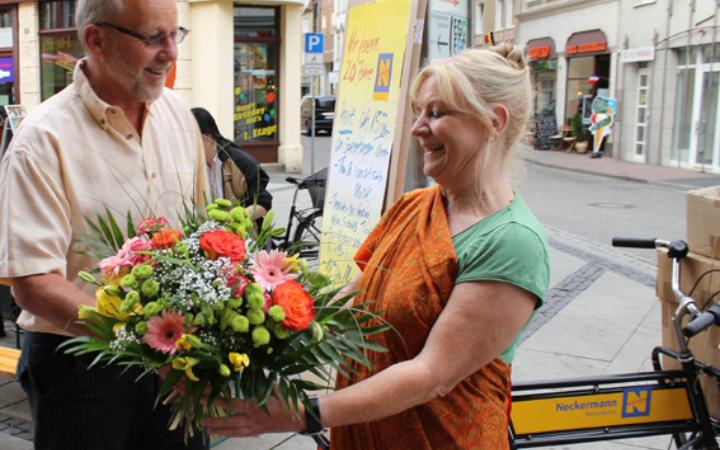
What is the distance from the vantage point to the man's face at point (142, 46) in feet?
6.56

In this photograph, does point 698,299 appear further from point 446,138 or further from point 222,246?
point 222,246

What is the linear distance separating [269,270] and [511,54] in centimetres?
77

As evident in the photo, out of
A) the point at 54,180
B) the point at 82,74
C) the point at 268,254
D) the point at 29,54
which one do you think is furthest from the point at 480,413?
the point at 29,54

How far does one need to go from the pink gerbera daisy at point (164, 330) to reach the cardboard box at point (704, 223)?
215 cm

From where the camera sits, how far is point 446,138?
172 cm

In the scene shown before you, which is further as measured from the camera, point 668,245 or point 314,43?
point 314,43

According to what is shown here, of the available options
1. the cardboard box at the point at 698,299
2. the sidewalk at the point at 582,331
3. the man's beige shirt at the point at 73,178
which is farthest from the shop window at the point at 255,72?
the man's beige shirt at the point at 73,178

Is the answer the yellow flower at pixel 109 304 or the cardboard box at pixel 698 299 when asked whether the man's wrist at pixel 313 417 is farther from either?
the cardboard box at pixel 698 299

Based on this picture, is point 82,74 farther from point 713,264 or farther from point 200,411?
point 713,264

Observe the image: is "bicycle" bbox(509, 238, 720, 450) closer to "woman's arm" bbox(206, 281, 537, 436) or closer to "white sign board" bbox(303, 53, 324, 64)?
"woman's arm" bbox(206, 281, 537, 436)

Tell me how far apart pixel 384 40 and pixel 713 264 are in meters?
1.70

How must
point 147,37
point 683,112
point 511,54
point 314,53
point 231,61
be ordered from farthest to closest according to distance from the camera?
point 683,112 < point 314,53 < point 231,61 < point 147,37 < point 511,54

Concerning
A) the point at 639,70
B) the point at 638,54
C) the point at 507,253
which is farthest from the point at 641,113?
the point at 507,253

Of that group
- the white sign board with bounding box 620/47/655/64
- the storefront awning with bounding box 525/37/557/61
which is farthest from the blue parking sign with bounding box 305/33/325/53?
the storefront awning with bounding box 525/37/557/61
